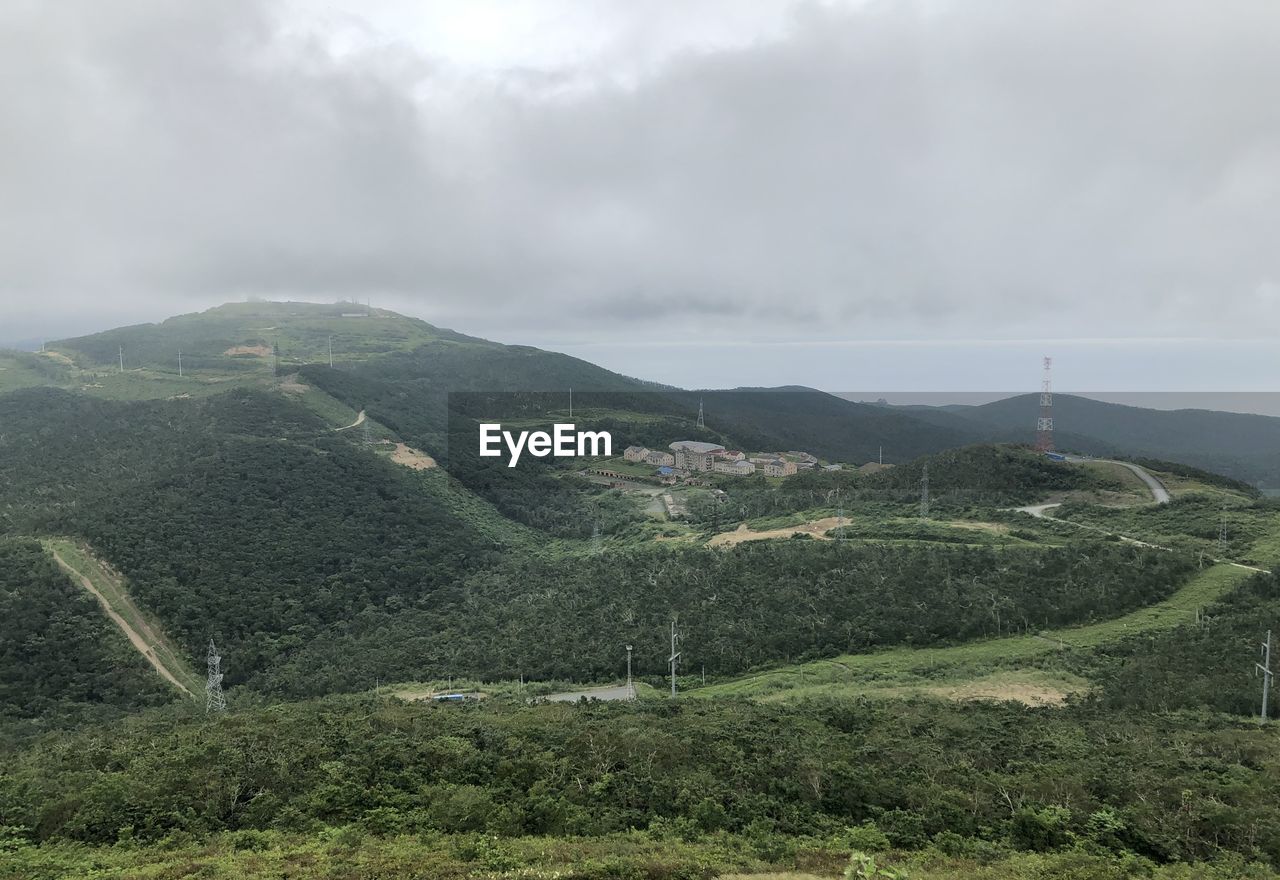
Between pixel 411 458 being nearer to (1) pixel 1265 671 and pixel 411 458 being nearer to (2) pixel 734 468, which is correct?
(2) pixel 734 468

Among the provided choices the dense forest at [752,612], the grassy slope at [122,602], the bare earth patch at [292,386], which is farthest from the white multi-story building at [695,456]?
the grassy slope at [122,602]

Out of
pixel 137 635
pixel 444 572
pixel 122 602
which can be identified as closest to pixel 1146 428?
pixel 444 572

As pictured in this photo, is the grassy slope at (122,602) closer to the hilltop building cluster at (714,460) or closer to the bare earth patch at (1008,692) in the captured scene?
the bare earth patch at (1008,692)

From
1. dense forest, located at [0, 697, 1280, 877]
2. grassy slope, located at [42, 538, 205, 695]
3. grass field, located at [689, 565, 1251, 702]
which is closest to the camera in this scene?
dense forest, located at [0, 697, 1280, 877]

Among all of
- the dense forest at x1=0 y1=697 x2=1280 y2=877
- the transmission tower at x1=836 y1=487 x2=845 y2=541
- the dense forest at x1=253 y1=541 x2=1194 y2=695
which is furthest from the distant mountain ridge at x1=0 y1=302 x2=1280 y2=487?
the dense forest at x1=0 y1=697 x2=1280 y2=877

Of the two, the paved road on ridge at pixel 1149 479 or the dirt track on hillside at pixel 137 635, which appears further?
the paved road on ridge at pixel 1149 479

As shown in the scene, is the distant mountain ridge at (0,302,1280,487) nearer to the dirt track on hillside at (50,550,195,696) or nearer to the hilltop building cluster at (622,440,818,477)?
the hilltop building cluster at (622,440,818,477)
